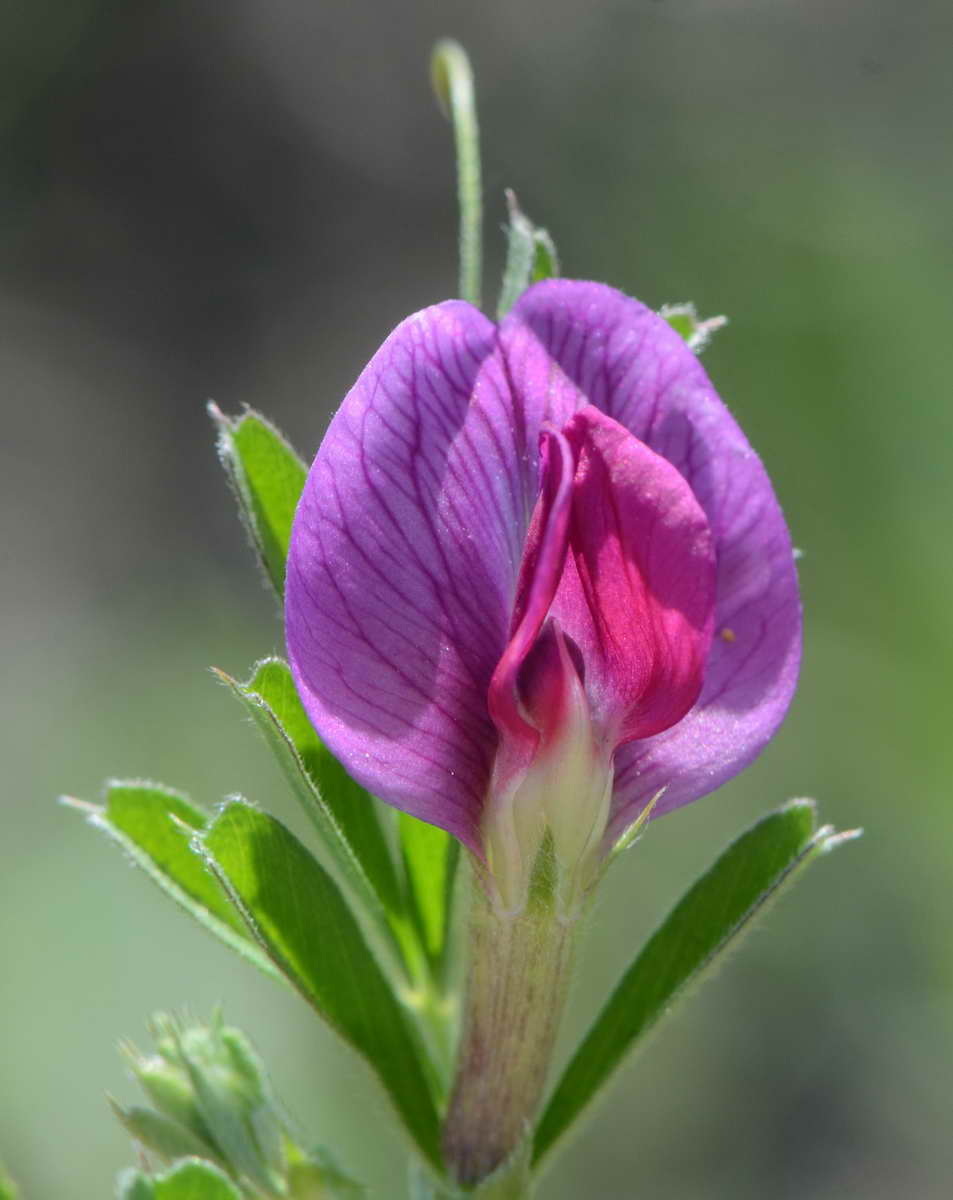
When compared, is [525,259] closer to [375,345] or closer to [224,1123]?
[224,1123]

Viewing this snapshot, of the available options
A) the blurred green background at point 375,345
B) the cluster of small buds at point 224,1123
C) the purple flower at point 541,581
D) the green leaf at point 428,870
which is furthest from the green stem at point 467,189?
the blurred green background at point 375,345

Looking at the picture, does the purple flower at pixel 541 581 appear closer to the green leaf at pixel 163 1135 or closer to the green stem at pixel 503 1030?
the green stem at pixel 503 1030

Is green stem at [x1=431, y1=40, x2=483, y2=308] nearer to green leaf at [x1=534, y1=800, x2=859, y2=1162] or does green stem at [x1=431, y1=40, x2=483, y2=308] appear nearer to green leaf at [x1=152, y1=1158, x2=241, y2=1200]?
green leaf at [x1=534, y1=800, x2=859, y2=1162]

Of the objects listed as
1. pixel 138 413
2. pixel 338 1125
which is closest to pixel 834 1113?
pixel 338 1125

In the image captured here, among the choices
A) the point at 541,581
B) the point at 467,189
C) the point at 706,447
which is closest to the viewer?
the point at 541,581

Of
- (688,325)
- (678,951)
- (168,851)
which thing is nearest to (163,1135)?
(168,851)

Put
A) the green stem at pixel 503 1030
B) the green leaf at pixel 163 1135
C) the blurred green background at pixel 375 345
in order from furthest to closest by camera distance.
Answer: the blurred green background at pixel 375 345 < the green leaf at pixel 163 1135 < the green stem at pixel 503 1030
